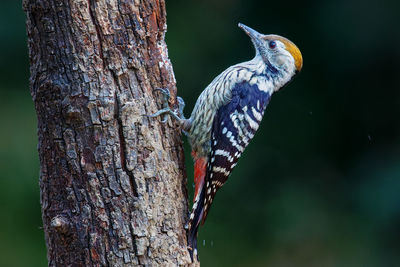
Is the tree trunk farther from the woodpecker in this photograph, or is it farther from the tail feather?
the woodpecker

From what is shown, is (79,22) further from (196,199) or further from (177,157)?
(196,199)

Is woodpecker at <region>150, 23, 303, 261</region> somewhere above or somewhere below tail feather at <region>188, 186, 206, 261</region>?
above

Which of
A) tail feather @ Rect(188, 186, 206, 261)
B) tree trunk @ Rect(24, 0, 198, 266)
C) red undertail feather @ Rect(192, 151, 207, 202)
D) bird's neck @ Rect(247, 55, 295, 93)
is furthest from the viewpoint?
bird's neck @ Rect(247, 55, 295, 93)

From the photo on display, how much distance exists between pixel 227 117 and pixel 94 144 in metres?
1.11

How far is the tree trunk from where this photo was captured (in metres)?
2.50

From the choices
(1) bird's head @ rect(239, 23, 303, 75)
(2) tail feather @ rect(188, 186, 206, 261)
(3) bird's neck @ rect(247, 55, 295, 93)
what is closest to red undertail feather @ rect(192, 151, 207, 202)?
(2) tail feather @ rect(188, 186, 206, 261)

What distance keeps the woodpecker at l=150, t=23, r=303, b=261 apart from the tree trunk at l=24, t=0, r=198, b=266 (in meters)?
0.44

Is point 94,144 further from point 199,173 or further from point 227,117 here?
point 227,117

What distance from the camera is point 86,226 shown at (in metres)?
2.50

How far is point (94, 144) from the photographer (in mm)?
2537

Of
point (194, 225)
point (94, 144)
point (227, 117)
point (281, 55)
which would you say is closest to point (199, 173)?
point (227, 117)

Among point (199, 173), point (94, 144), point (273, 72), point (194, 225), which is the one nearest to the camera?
point (94, 144)

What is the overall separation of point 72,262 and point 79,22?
43.8 inches

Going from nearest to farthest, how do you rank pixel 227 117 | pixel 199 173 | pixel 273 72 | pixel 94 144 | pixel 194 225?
1. pixel 94 144
2. pixel 194 225
3. pixel 199 173
4. pixel 227 117
5. pixel 273 72
